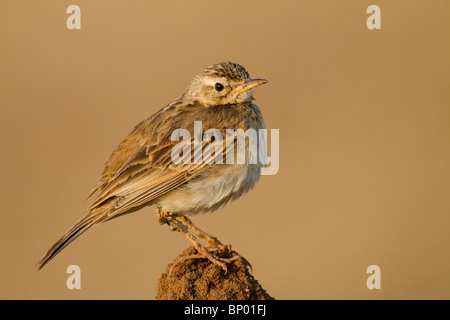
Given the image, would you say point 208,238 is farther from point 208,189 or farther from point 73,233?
point 73,233

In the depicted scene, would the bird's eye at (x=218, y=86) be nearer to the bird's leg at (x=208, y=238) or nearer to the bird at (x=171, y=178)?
the bird at (x=171, y=178)

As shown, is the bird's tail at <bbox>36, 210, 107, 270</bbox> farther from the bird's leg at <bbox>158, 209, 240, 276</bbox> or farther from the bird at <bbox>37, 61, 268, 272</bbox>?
the bird's leg at <bbox>158, 209, 240, 276</bbox>

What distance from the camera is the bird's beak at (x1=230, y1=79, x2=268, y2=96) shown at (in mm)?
7344

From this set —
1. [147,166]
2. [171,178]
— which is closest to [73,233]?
[147,166]

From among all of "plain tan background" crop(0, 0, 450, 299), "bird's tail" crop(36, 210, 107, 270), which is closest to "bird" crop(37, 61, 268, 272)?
"bird's tail" crop(36, 210, 107, 270)

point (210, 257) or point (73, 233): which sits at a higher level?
point (73, 233)

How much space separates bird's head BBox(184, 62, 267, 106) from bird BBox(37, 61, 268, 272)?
0.81 ft

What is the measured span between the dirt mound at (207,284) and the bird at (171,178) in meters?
0.30

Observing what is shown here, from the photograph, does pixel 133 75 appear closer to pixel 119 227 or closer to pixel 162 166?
pixel 119 227

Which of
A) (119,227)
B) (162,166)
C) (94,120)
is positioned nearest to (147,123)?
(162,166)

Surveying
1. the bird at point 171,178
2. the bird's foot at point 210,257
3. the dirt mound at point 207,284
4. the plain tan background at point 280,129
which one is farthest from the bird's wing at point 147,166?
the plain tan background at point 280,129

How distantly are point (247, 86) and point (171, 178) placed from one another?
4.19 ft

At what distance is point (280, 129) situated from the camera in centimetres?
1441

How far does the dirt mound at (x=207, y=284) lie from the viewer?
229 inches
